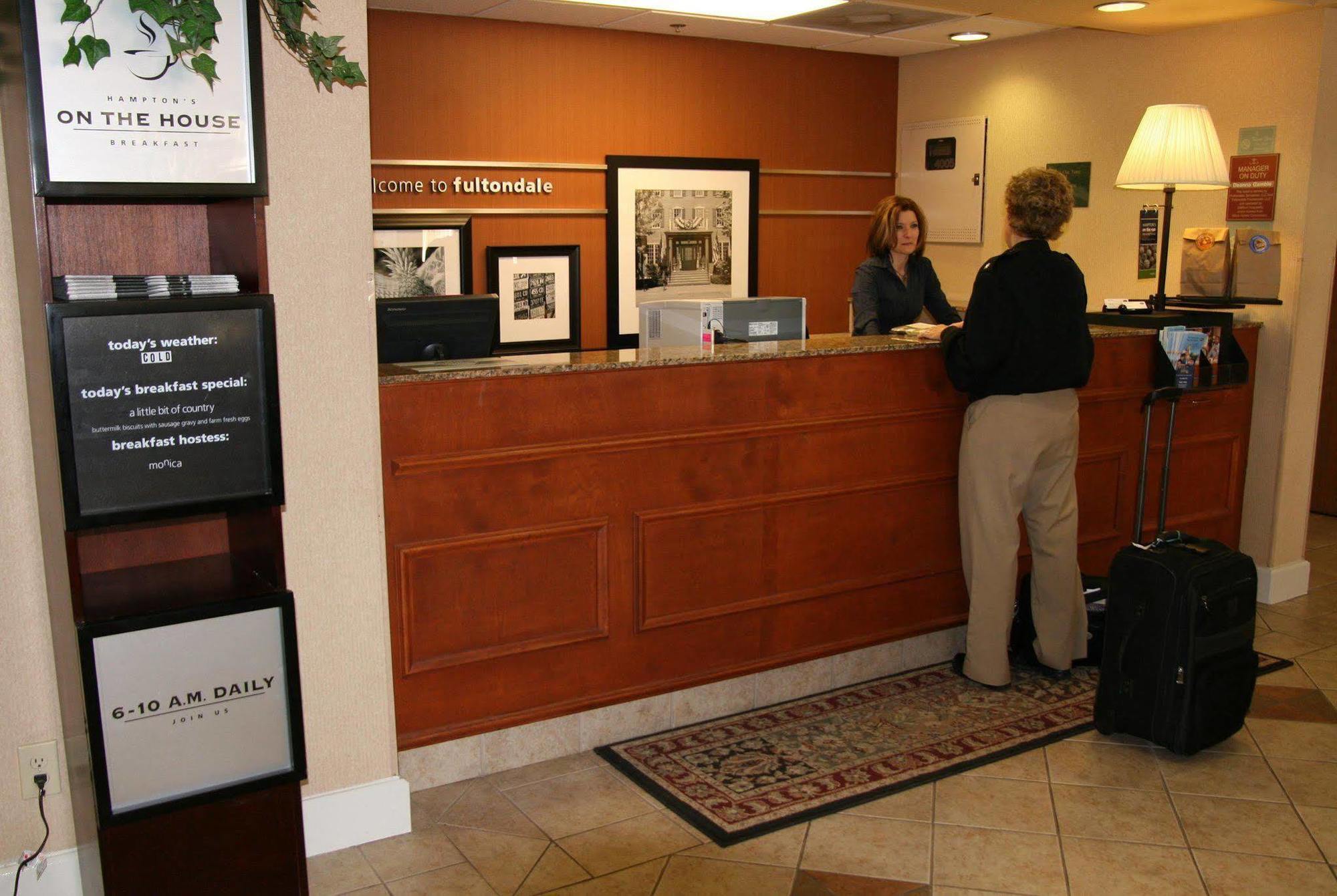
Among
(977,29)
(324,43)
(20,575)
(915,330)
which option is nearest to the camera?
(324,43)

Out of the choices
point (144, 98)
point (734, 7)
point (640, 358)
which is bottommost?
point (640, 358)

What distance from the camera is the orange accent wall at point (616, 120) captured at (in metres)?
5.67

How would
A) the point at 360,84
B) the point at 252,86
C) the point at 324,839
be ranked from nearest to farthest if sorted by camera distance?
the point at 252,86 < the point at 360,84 < the point at 324,839

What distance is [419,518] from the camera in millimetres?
3275

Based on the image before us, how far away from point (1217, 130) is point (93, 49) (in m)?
4.72

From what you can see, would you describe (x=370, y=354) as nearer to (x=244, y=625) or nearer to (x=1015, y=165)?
(x=244, y=625)

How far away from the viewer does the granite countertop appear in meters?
3.28

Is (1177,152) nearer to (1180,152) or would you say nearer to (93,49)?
(1180,152)

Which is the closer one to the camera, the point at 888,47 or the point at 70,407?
the point at 70,407

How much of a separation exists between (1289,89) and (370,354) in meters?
4.08

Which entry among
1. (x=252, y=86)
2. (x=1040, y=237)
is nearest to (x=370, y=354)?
(x=252, y=86)

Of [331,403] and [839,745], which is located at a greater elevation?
[331,403]

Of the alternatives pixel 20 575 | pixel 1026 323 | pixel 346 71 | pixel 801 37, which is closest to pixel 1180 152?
pixel 1026 323

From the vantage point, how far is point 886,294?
523 cm
